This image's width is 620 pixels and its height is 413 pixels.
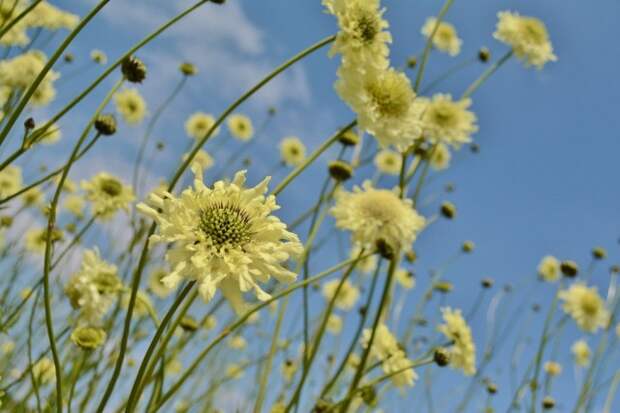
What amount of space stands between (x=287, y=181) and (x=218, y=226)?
177 millimetres

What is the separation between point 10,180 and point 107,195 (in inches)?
52.8

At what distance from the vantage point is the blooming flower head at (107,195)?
2.22 meters

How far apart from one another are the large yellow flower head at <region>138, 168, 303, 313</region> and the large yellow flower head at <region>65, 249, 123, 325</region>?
2.24 feet

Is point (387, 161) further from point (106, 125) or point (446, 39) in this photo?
point (106, 125)

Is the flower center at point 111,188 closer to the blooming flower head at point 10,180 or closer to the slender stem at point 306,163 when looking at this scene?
the blooming flower head at point 10,180

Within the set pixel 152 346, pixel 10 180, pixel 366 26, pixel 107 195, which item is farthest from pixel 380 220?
pixel 10 180

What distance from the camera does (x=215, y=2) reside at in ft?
3.27

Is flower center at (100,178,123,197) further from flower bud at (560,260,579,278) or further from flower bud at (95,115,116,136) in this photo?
flower bud at (560,260,579,278)

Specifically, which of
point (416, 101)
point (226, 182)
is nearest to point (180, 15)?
point (226, 182)

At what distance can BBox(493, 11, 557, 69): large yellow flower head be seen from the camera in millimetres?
2088

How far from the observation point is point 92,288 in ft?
4.61

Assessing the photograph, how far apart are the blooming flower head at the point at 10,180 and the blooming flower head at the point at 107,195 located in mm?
975

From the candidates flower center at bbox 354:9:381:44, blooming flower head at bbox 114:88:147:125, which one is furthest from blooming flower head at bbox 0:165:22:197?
flower center at bbox 354:9:381:44

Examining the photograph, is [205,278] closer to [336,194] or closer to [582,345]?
[336,194]
